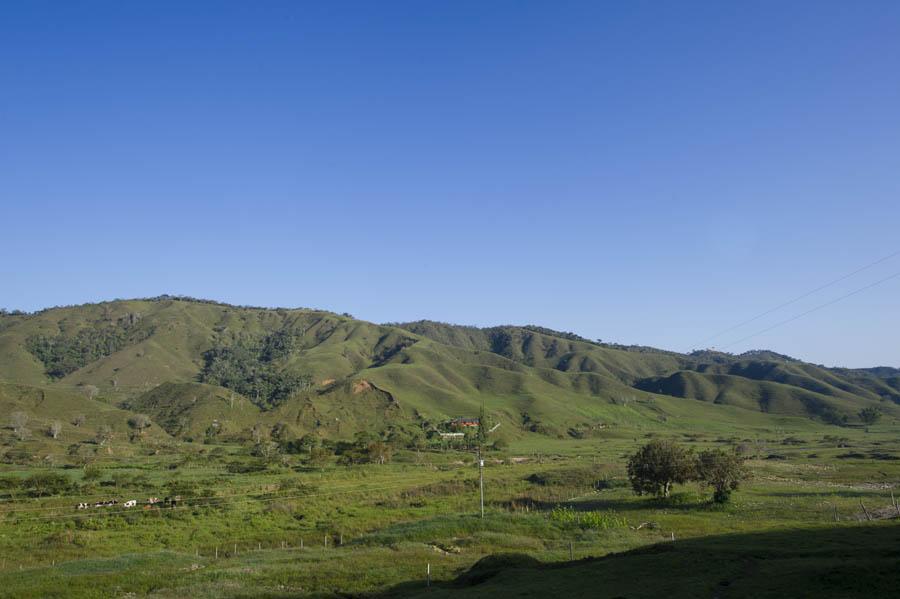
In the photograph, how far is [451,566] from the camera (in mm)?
45094

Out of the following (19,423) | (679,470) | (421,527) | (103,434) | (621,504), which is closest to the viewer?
(421,527)

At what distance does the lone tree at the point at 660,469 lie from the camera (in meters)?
73.7

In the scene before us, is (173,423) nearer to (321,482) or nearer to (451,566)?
(321,482)

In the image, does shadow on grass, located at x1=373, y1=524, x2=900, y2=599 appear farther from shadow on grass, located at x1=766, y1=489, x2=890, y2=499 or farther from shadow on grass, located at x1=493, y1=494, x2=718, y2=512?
shadow on grass, located at x1=766, y1=489, x2=890, y2=499

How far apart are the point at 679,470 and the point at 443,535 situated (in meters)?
33.4

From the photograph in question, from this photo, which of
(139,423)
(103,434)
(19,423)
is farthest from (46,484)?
(139,423)

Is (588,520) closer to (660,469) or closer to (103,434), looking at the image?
(660,469)

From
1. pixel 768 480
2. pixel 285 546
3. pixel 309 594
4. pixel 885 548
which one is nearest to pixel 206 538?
pixel 285 546

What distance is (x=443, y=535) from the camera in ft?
190

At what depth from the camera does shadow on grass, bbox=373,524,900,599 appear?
2570 centimetres

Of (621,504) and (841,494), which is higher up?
(841,494)

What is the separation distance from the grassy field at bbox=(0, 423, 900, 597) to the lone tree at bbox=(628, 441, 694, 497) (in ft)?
9.98

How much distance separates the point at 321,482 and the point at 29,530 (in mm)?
45254

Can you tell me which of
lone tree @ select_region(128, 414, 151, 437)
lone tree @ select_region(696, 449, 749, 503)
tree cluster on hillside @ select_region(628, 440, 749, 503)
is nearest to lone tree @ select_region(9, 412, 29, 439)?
lone tree @ select_region(128, 414, 151, 437)
